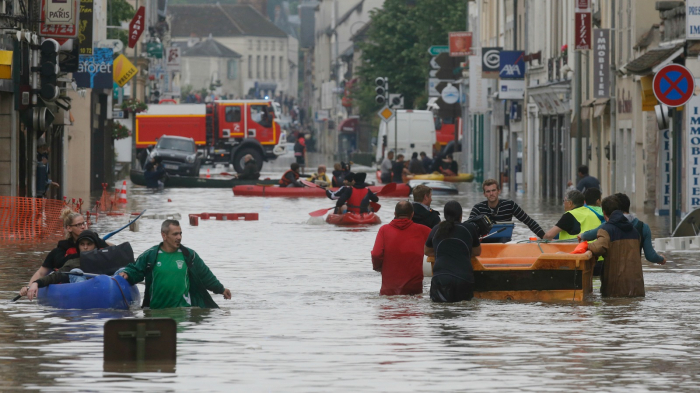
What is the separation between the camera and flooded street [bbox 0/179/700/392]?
993cm

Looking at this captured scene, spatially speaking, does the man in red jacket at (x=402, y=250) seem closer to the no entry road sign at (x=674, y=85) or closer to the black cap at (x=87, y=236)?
the black cap at (x=87, y=236)

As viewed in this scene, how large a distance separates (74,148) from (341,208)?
17494mm

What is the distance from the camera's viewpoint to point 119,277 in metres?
14.5

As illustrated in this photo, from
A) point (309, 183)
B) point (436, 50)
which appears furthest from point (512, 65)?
point (309, 183)

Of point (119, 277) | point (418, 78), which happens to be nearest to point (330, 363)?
point (119, 277)

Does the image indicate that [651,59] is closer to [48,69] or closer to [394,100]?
[48,69]

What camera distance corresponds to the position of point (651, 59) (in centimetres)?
3189

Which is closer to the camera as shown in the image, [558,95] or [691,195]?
[691,195]

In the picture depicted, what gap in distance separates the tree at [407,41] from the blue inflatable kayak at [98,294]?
69.8 m

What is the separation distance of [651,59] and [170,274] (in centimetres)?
2017

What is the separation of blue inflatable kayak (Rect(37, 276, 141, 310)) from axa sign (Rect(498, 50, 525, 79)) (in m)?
41.0

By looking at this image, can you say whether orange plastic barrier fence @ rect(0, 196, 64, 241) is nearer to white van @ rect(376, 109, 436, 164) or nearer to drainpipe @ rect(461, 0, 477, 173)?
white van @ rect(376, 109, 436, 164)

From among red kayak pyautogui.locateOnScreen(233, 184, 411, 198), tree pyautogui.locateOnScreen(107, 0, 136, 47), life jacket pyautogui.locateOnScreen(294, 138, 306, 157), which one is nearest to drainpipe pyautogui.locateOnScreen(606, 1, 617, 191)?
red kayak pyautogui.locateOnScreen(233, 184, 411, 198)

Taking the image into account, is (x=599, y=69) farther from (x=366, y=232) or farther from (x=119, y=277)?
(x=119, y=277)
